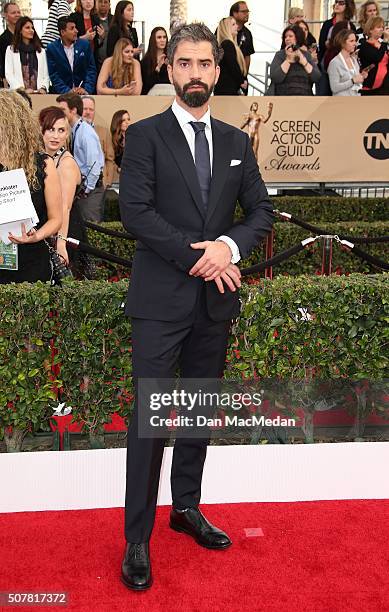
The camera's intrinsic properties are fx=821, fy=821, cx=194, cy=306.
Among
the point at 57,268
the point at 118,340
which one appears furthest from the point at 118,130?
the point at 118,340

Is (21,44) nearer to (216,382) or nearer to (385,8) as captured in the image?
(216,382)

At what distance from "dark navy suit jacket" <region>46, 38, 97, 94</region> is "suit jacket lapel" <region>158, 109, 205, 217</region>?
8.32m

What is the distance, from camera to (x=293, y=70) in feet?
40.8

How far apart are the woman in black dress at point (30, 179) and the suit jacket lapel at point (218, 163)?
1.34 metres

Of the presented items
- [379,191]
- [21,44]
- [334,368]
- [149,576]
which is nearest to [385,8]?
[379,191]

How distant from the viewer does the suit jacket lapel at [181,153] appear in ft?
11.9

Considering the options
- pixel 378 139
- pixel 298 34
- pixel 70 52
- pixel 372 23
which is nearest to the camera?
pixel 70 52

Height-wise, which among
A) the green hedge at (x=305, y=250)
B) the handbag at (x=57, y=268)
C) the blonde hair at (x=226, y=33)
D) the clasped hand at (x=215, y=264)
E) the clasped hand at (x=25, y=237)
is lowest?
the green hedge at (x=305, y=250)

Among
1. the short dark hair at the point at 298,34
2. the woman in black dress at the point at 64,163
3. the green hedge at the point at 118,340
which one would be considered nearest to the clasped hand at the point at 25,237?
the green hedge at the point at 118,340

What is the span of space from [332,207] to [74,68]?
4167 millimetres

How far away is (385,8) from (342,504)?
22.5 metres

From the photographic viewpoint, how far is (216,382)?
13.4 ft

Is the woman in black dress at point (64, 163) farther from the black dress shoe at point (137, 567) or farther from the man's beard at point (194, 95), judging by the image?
the black dress shoe at point (137, 567)

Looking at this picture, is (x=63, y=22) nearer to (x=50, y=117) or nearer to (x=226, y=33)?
(x=226, y=33)
